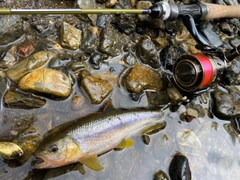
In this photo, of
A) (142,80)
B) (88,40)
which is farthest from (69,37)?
(142,80)

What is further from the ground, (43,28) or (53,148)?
(43,28)

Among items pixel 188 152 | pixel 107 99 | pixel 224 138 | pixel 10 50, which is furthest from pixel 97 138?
pixel 224 138

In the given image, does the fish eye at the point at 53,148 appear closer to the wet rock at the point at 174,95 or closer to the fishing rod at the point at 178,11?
the fishing rod at the point at 178,11

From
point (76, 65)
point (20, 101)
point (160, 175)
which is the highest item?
point (76, 65)

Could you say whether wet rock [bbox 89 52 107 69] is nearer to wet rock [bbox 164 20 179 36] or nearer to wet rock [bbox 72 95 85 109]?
wet rock [bbox 72 95 85 109]

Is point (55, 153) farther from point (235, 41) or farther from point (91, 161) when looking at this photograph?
point (235, 41)

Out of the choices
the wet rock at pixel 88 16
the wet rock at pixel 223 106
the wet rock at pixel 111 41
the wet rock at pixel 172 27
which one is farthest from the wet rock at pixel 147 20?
the wet rock at pixel 223 106
